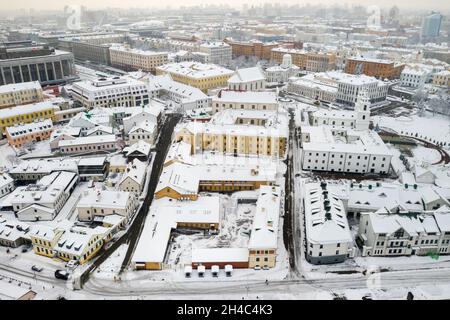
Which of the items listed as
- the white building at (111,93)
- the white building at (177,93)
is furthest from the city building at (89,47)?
the white building at (111,93)

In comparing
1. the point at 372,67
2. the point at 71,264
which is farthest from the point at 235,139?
the point at 372,67

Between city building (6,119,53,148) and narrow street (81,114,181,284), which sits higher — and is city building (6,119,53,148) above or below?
above

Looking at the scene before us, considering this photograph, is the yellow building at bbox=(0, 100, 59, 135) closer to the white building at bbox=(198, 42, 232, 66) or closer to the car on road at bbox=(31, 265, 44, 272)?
the car on road at bbox=(31, 265, 44, 272)

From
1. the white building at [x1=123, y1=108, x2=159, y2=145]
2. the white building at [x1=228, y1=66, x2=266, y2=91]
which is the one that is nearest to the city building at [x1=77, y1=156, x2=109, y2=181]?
the white building at [x1=123, y1=108, x2=159, y2=145]
